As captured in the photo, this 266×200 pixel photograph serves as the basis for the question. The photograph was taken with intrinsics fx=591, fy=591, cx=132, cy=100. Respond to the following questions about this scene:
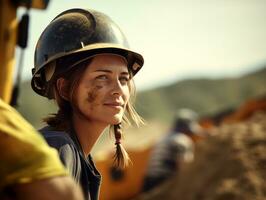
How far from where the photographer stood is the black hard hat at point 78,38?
2.81 metres

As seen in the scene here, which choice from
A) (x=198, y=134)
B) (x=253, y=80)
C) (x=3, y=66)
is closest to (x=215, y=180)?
(x=198, y=134)

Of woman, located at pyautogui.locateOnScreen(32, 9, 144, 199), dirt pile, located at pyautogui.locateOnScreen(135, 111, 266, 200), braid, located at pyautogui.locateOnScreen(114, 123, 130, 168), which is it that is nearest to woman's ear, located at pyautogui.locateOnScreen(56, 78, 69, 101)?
woman, located at pyautogui.locateOnScreen(32, 9, 144, 199)

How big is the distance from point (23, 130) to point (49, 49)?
4.94 ft

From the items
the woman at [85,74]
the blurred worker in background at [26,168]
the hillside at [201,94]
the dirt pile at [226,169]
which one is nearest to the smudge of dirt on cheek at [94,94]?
the woman at [85,74]

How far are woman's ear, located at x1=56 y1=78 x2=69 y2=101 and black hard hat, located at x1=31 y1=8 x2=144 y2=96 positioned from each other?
3.7 inches

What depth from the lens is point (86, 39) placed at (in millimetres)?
2844

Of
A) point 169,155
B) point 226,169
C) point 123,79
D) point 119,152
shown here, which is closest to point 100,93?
point 123,79

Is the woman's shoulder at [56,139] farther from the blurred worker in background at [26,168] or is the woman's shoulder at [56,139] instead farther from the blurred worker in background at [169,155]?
the blurred worker in background at [169,155]

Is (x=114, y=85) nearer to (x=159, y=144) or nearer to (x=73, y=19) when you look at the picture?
(x=73, y=19)

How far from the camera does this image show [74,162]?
88.7 inches

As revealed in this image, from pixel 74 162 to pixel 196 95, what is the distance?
82.5 meters

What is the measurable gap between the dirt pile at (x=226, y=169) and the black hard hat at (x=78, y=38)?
654 centimetres

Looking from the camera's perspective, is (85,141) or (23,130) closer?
(23,130)

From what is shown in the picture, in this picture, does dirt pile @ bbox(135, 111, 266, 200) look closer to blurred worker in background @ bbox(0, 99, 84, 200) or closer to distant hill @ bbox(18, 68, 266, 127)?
blurred worker in background @ bbox(0, 99, 84, 200)
